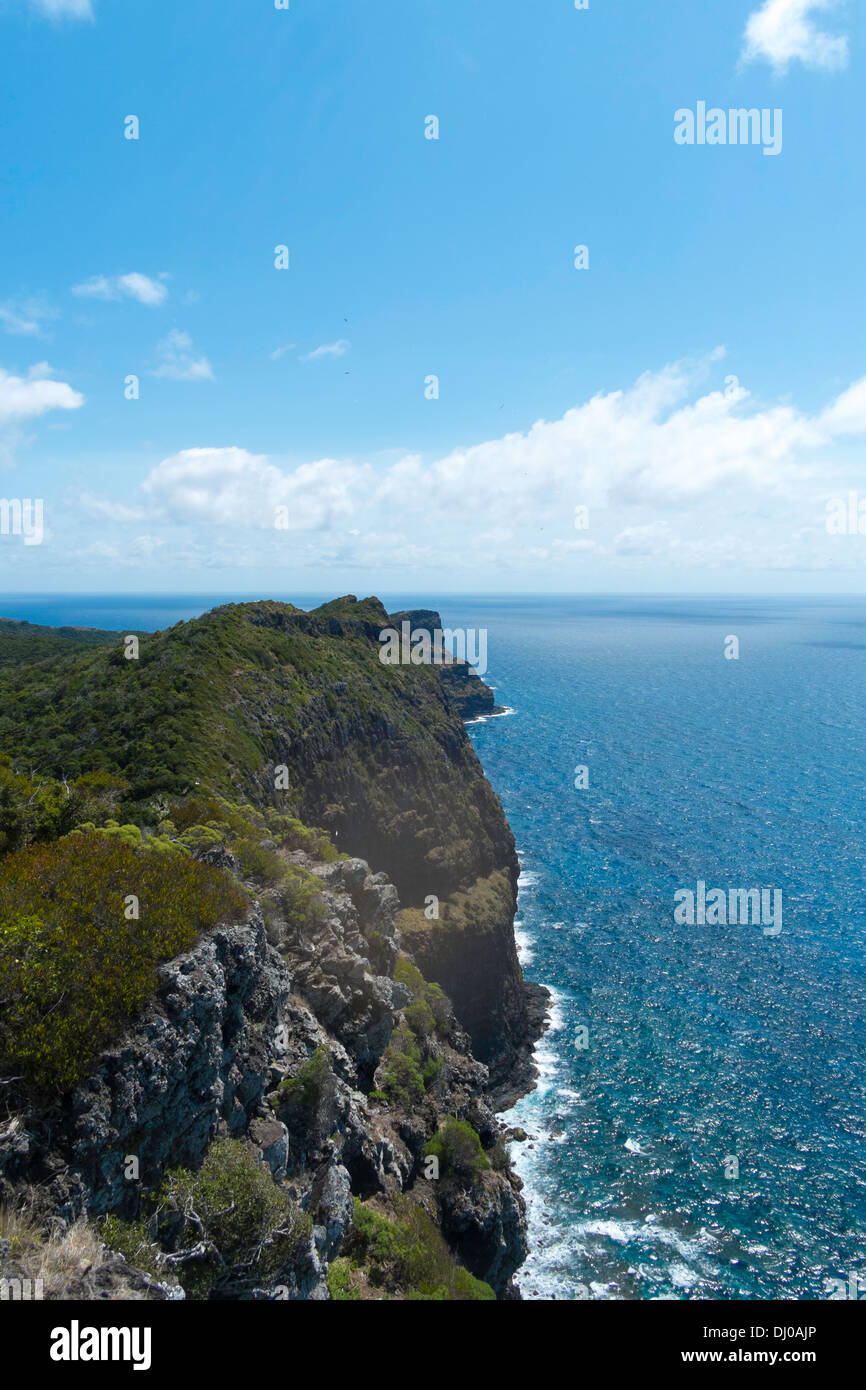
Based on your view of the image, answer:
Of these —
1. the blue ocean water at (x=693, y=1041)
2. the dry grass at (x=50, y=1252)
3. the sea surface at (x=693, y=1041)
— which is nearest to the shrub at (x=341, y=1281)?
the dry grass at (x=50, y=1252)

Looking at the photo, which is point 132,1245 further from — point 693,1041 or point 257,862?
point 693,1041

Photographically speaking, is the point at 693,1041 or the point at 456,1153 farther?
the point at 693,1041

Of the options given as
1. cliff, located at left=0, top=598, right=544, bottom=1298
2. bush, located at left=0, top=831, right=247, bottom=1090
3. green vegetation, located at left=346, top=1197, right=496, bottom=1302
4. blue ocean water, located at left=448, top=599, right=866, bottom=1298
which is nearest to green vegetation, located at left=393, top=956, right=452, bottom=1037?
cliff, located at left=0, top=598, right=544, bottom=1298

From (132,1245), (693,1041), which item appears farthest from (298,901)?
(693,1041)
